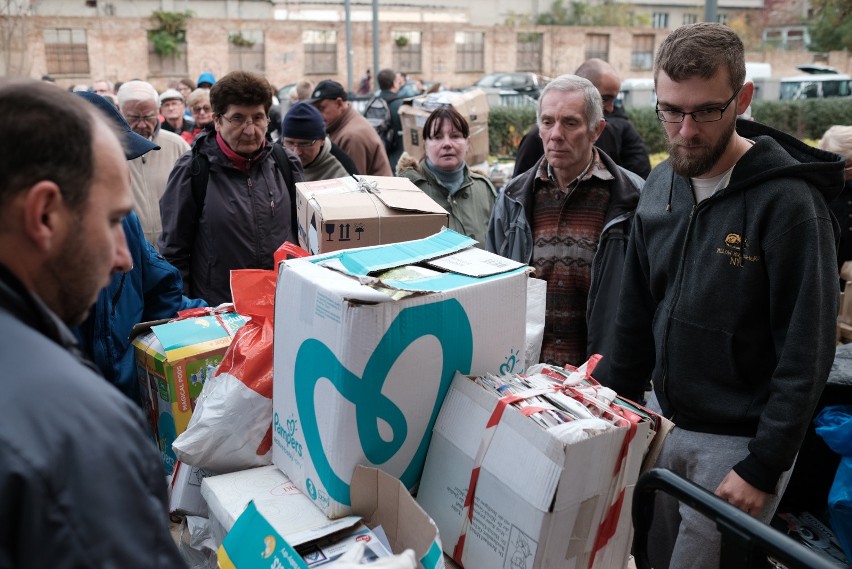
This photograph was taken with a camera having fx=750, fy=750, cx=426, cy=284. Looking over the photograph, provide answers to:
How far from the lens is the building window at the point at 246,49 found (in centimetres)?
3106

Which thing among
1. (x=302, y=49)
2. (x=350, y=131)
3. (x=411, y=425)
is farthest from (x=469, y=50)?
(x=411, y=425)

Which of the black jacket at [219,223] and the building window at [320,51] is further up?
the building window at [320,51]

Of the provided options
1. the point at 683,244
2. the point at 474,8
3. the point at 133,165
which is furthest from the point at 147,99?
the point at 474,8

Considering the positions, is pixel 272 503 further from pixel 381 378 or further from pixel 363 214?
pixel 363 214

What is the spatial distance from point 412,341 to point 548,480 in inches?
15.0

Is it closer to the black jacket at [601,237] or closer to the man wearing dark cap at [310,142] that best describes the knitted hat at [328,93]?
the man wearing dark cap at [310,142]

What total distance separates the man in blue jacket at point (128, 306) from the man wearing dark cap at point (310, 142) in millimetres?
1779

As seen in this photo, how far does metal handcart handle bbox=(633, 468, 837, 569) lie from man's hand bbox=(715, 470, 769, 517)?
0.50 metres

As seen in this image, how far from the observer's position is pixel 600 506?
1.47m

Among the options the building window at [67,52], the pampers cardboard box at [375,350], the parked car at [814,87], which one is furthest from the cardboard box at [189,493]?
the building window at [67,52]

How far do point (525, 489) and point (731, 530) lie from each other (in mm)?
358

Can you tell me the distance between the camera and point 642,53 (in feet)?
124

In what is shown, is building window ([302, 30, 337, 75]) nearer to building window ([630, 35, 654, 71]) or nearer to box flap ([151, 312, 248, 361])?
building window ([630, 35, 654, 71])

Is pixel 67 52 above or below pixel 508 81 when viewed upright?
above
